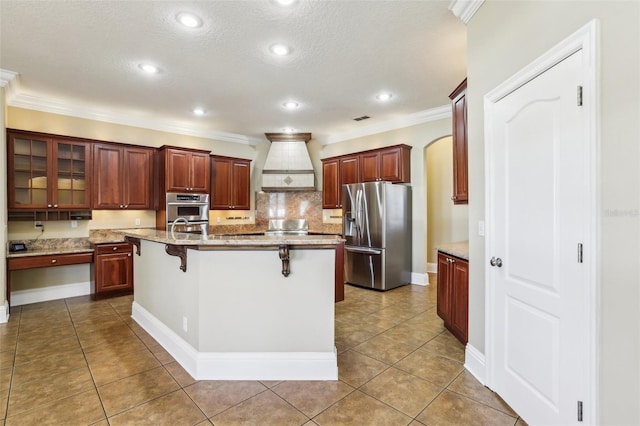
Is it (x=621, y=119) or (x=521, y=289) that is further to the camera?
(x=521, y=289)

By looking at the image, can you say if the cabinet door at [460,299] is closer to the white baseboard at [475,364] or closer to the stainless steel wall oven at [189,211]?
the white baseboard at [475,364]

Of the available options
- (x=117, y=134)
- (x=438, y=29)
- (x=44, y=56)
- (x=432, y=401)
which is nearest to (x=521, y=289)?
(x=432, y=401)

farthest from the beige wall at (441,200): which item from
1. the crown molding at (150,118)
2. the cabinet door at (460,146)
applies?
the cabinet door at (460,146)

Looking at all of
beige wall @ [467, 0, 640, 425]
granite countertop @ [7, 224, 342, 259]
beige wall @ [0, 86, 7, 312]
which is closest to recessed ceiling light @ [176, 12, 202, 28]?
granite countertop @ [7, 224, 342, 259]

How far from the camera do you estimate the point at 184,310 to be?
8.45 feet

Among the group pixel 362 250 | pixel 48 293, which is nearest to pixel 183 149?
pixel 48 293

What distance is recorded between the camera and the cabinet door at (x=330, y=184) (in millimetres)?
6051

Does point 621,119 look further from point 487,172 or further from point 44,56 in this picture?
point 44,56

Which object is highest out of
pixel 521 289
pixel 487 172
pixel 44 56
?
pixel 44 56

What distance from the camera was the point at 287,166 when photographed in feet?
21.2

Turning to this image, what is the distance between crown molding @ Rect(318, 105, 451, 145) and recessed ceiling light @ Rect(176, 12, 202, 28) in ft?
12.0

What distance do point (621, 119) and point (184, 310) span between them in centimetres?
299

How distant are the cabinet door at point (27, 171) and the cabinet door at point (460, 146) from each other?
17.4ft

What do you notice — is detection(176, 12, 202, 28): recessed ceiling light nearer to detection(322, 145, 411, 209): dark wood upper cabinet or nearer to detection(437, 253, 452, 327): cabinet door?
detection(437, 253, 452, 327): cabinet door
